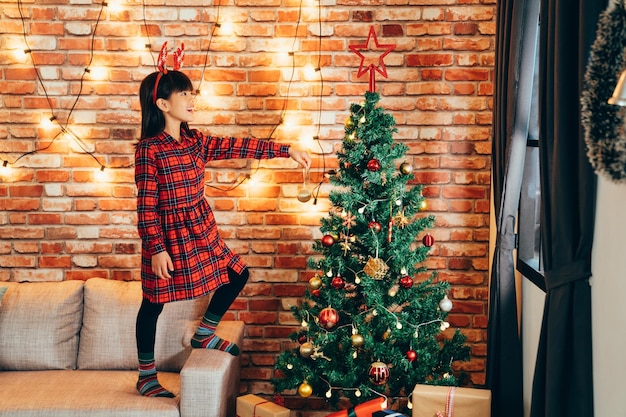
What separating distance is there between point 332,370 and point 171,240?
35.6 inches

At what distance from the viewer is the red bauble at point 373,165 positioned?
107 inches

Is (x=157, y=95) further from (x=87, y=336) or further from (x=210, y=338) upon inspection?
(x=87, y=336)

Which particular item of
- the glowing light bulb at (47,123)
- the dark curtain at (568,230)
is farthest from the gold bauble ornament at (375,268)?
the glowing light bulb at (47,123)

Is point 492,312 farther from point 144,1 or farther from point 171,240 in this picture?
point 144,1

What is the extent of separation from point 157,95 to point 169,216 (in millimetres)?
536

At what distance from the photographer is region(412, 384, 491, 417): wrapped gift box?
2496 millimetres

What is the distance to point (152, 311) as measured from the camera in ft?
9.52

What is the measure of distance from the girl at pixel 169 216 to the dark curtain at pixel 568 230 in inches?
50.2

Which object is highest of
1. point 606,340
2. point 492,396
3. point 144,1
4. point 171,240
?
point 144,1

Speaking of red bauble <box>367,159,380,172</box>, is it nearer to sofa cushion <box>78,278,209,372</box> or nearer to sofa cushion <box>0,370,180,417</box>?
sofa cushion <box>78,278,209,372</box>

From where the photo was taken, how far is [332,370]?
2799mm

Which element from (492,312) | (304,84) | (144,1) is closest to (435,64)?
(304,84)

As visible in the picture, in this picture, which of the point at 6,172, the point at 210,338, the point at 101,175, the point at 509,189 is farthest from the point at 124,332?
the point at 509,189

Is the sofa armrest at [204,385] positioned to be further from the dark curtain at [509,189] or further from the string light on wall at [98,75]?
the dark curtain at [509,189]
